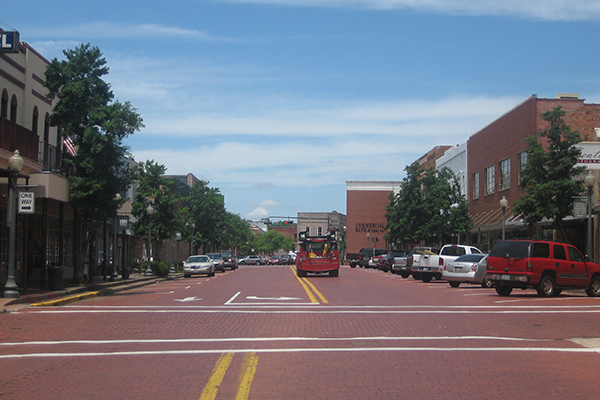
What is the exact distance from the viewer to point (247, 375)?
27.5 feet

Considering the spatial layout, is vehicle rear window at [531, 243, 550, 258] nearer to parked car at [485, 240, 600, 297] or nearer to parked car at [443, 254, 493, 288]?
parked car at [485, 240, 600, 297]

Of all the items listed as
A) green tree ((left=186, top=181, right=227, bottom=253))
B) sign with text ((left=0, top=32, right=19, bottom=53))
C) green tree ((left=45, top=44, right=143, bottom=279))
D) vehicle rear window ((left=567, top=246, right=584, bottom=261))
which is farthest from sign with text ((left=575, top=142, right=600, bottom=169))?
green tree ((left=186, top=181, right=227, bottom=253))

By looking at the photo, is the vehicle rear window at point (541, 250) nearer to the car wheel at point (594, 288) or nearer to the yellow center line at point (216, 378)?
the car wheel at point (594, 288)

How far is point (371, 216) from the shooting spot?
12162 cm

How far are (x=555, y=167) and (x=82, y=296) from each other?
20257mm

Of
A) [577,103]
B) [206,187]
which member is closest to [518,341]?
[577,103]

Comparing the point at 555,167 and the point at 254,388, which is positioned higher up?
the point at 555,167

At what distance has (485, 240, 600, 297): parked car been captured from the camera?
70.5 ft

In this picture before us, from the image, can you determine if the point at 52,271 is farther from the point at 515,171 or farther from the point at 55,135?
the point at 515,171

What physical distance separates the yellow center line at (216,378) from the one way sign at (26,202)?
489 inches

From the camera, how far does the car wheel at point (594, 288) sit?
2273 centimetres

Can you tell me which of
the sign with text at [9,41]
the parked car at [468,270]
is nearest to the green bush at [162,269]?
the parked car at [468,270]

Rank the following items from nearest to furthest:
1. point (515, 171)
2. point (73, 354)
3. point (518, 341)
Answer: point (73, 354) → point (518, 341) → point (515, 171)

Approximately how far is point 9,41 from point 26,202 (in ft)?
18.1
